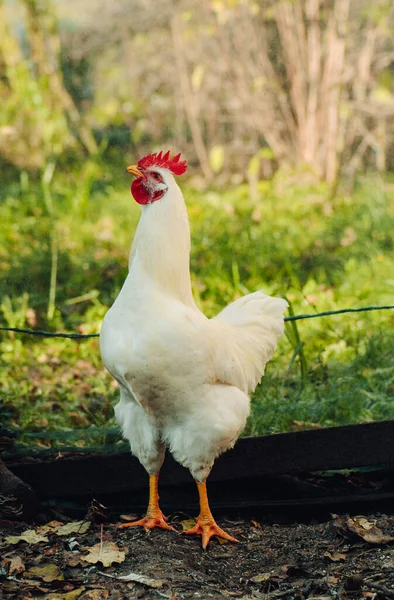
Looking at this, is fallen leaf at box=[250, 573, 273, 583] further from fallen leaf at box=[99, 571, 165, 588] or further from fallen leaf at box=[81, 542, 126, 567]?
fallen leaf at box=[81, 542, 126, 567]

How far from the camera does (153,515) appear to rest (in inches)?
130

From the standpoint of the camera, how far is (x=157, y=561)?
2840mm

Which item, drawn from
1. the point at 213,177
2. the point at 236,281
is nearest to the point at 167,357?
the point at 236,281

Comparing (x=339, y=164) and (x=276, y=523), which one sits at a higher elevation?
(x=339, y=164)

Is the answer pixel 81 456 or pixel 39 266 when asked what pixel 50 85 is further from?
pixel 81 456

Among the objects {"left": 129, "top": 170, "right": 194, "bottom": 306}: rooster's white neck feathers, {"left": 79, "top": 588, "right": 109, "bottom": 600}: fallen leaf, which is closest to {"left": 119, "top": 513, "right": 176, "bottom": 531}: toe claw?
{"left": 79, "top": 588, "right": 109, "bottom": 600}: fallen leaf

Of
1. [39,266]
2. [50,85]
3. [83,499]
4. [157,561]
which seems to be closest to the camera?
[157,561]

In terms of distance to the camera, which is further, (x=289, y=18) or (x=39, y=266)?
(x=289, y=18)

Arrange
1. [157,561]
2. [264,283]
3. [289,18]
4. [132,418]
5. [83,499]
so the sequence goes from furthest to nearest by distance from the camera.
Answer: [289,18], [264,283], [83,499], [132,418], [157,561]

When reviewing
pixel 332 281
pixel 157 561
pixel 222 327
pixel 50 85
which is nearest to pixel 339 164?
pixel 332 281

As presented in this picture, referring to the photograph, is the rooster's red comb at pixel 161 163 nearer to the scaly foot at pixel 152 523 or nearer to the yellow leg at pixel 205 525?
the yellow leg at pixel 205 525

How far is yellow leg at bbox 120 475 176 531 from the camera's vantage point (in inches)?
128

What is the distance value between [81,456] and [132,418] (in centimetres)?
52

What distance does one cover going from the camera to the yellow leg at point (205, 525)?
10.5 feet
